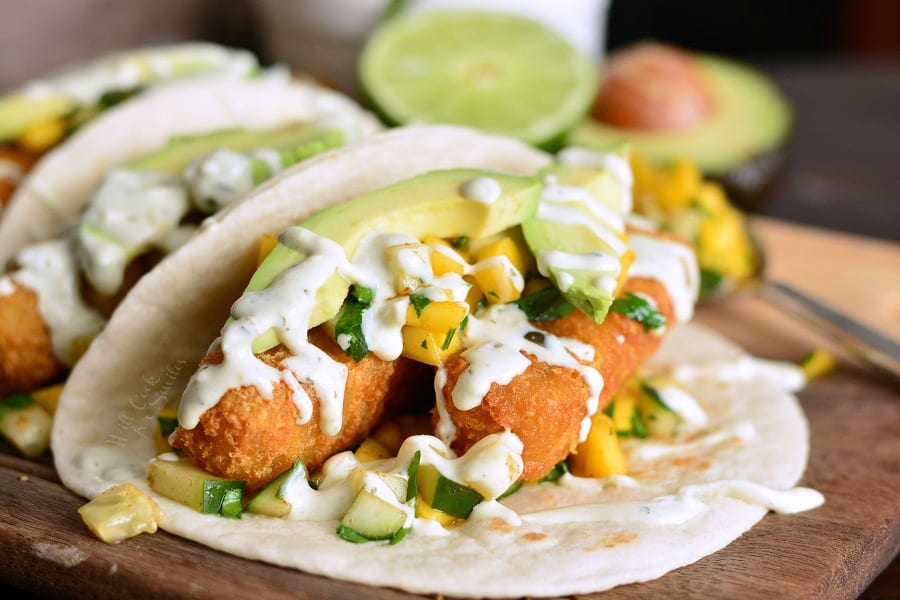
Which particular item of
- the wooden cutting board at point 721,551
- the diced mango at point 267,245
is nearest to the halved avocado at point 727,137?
the wooden cutting board at point 721,551

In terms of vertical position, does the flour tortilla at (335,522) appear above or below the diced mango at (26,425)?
above

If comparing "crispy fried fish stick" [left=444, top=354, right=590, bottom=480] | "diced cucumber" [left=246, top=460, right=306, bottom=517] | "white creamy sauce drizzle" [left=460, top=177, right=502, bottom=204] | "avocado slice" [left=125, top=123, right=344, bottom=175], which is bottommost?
"diced cucumber" [left=246, top=460, right=306, bottom=517]

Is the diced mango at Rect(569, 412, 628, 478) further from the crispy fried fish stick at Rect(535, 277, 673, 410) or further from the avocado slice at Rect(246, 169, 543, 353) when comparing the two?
the avocado slice at Rect(246, 169, 543, 353)

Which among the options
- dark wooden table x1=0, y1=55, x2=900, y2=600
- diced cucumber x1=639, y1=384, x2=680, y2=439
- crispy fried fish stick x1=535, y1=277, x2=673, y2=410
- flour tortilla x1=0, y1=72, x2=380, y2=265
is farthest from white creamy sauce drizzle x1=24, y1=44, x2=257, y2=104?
dark wooden table x1=0, y1=55, x2=900, y2=600

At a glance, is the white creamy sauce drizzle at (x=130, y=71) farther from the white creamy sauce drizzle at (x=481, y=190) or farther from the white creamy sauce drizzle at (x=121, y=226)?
the white creamy sauce drizzle at (x=481, y=190)

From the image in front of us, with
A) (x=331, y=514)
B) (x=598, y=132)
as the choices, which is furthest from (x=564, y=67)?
(x=331, y=514)

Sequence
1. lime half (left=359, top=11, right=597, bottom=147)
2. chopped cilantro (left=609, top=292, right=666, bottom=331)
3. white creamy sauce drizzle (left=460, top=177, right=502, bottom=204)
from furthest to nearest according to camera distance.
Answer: lime half (left=359, top=11, right=597, bottom=147)
chopped cilantro (left=609, top=292, right=666, bottom=331)
white creamy sauce drizzle (left=460, top=177, right=502, bottom=204)
